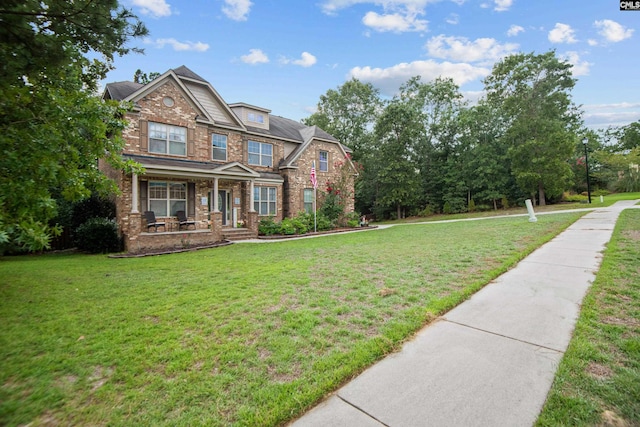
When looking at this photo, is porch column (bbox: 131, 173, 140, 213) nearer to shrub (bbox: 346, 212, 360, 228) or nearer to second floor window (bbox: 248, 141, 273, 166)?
A: second floor window (bbox: 248, 141, 273, 166)

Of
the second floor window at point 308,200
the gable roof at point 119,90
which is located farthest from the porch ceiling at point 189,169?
the second floor window at point 308,200

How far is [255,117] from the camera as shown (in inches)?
698

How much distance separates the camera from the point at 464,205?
1080 inches

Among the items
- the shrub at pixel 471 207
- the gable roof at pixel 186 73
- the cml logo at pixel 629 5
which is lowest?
the shrub at pixel 471 207

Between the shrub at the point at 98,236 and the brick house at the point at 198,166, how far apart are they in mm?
524

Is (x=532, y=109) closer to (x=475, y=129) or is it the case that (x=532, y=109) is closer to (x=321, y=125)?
(x=475, y=129)

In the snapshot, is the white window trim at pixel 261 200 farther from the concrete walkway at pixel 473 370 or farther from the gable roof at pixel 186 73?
the concrete walkway at pixel 473 370

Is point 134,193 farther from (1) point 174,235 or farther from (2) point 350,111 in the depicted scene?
(2) point 350,111

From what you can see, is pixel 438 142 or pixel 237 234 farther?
pixel 438 142

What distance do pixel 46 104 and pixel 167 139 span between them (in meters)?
8.95

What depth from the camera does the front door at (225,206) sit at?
49.9ft

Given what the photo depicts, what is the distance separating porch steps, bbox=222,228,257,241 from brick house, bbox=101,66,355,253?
0.05 meters

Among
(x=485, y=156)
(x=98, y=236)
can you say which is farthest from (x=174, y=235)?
(x=485, y=156)

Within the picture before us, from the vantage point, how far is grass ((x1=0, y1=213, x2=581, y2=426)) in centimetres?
220
